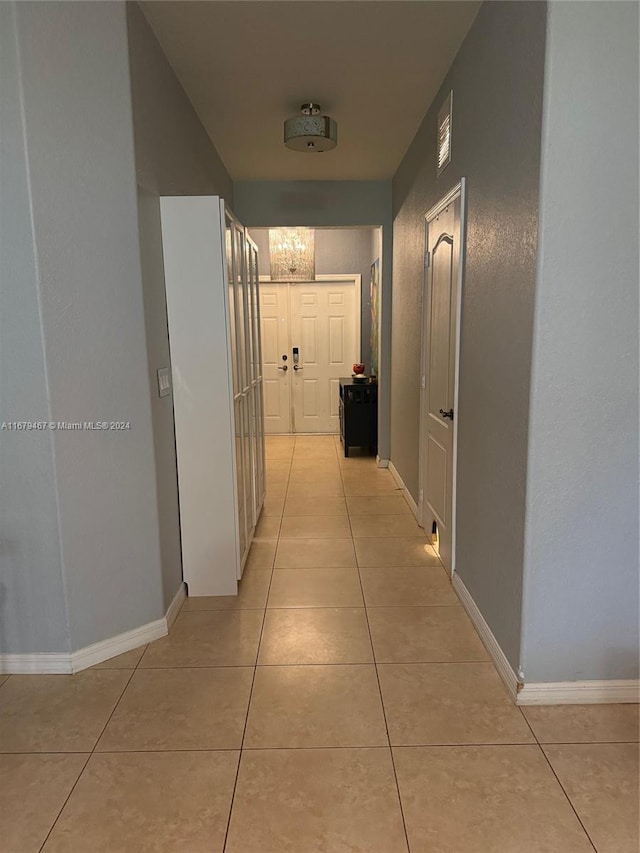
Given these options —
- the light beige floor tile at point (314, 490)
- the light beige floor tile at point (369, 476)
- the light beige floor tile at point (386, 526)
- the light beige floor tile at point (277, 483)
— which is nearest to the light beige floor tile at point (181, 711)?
the light beige floor tile at point (386, 526)

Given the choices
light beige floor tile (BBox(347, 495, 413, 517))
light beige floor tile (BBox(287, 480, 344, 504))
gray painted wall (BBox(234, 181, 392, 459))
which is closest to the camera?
light beige floor tile (BBox(347, 495, 413, 517))

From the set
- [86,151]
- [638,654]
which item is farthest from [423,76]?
[638,654]

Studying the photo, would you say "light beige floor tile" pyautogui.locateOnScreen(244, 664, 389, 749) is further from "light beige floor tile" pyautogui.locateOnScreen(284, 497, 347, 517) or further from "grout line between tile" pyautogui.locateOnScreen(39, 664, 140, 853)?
"light beige floor tile" pyautogui.locateOnScreen(284, 497, 347, 517)

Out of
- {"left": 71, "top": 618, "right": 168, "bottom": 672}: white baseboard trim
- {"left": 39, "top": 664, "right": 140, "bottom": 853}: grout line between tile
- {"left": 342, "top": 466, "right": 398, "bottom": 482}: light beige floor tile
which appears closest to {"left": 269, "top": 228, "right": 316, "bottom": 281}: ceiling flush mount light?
{"left": 342, "top": 466, "right": 398, "bottom": 482}: light beige floor tile

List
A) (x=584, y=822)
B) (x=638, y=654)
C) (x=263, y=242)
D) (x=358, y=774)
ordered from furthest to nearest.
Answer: (x=263, y=242), (x=638, y=654), (x=358, y=774), (x=584, y=822)

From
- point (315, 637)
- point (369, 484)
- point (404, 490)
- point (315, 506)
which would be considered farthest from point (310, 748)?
point (369, 484)

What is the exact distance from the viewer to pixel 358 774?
1.73m

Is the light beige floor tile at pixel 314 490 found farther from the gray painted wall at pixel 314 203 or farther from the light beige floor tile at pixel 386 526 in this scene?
the gray painted wall at pixel 314 203

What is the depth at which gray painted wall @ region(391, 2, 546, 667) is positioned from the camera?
190 cm

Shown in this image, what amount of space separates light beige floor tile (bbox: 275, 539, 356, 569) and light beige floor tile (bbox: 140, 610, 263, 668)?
0.59 m

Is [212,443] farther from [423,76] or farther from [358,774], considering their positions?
[423,76]

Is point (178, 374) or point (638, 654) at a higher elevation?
point (178, 374)

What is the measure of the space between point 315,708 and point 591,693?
3.36 ft

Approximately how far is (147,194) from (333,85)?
142 centimetres
